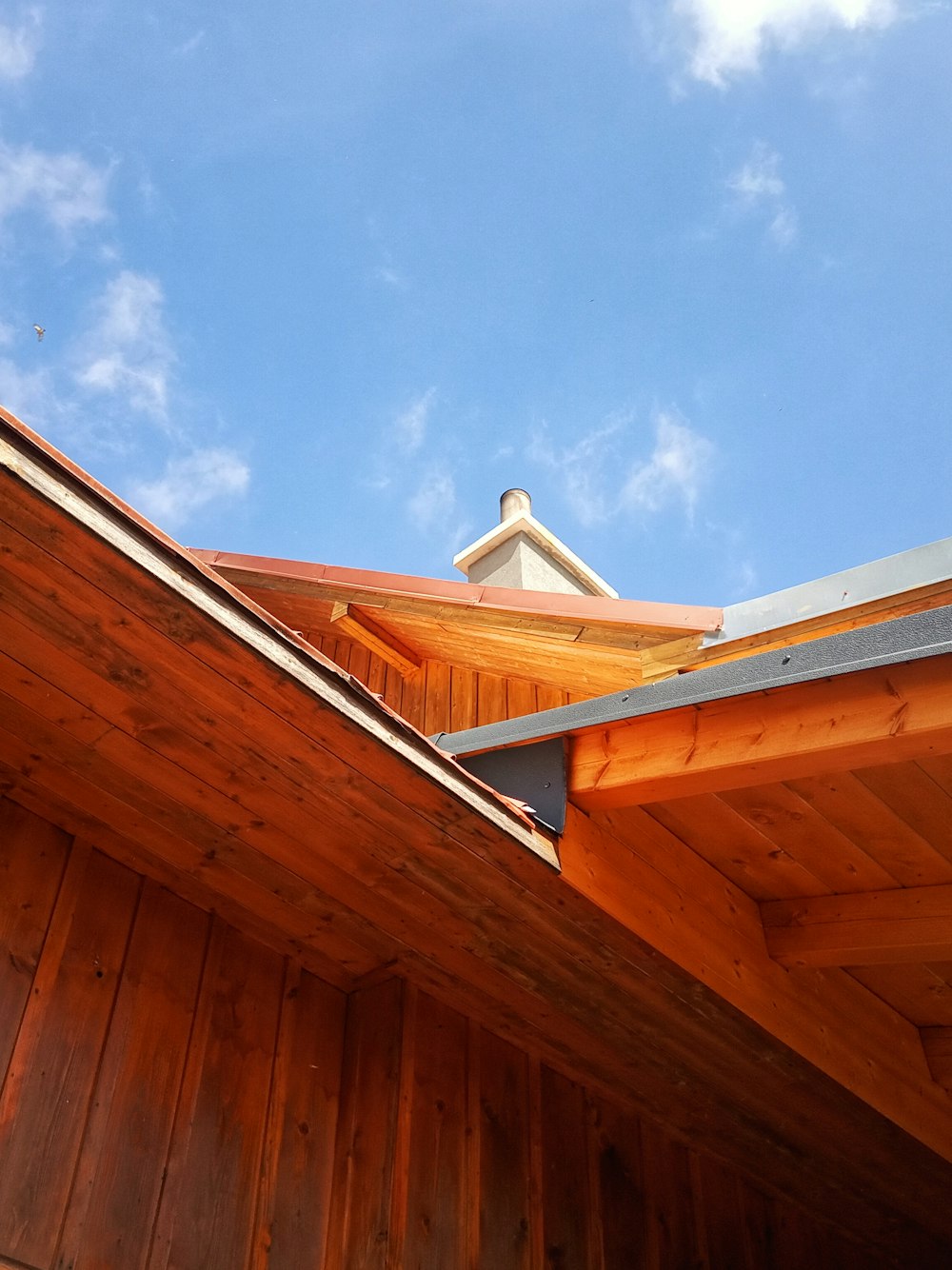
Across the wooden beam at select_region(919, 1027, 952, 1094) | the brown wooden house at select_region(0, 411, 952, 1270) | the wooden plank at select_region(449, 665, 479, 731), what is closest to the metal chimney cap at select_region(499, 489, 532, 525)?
the wooden plank at select_region(449, 665, 479, 731)

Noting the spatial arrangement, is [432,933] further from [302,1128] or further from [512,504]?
[512,504]

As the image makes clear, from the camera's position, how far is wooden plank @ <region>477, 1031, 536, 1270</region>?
8.80ft

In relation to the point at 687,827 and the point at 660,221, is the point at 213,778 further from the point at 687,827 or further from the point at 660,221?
the point at 660,221

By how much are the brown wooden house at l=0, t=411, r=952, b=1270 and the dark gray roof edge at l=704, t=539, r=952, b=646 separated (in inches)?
0.4

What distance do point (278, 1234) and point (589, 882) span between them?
96cm

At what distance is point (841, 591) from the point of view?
332 centimetres

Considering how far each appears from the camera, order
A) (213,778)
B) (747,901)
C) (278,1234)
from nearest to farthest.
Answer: (213,778), (278,1234), (747,901)

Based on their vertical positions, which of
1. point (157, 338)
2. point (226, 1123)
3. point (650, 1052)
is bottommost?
point (226, 1123)

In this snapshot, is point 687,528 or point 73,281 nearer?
point 73,281

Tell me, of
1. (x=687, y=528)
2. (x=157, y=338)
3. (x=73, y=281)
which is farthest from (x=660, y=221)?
Answer: (x=157, y=338)

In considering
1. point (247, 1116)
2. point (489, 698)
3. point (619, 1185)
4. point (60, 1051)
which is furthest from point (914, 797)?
point (489, 698)

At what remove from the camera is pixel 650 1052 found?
9.42 feet

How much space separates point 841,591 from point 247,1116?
212 centimetres

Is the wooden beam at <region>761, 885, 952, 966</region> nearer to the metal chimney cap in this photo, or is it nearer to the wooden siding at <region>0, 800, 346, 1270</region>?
the wooden siding at <region>0, 800, 346, 1270</region>
